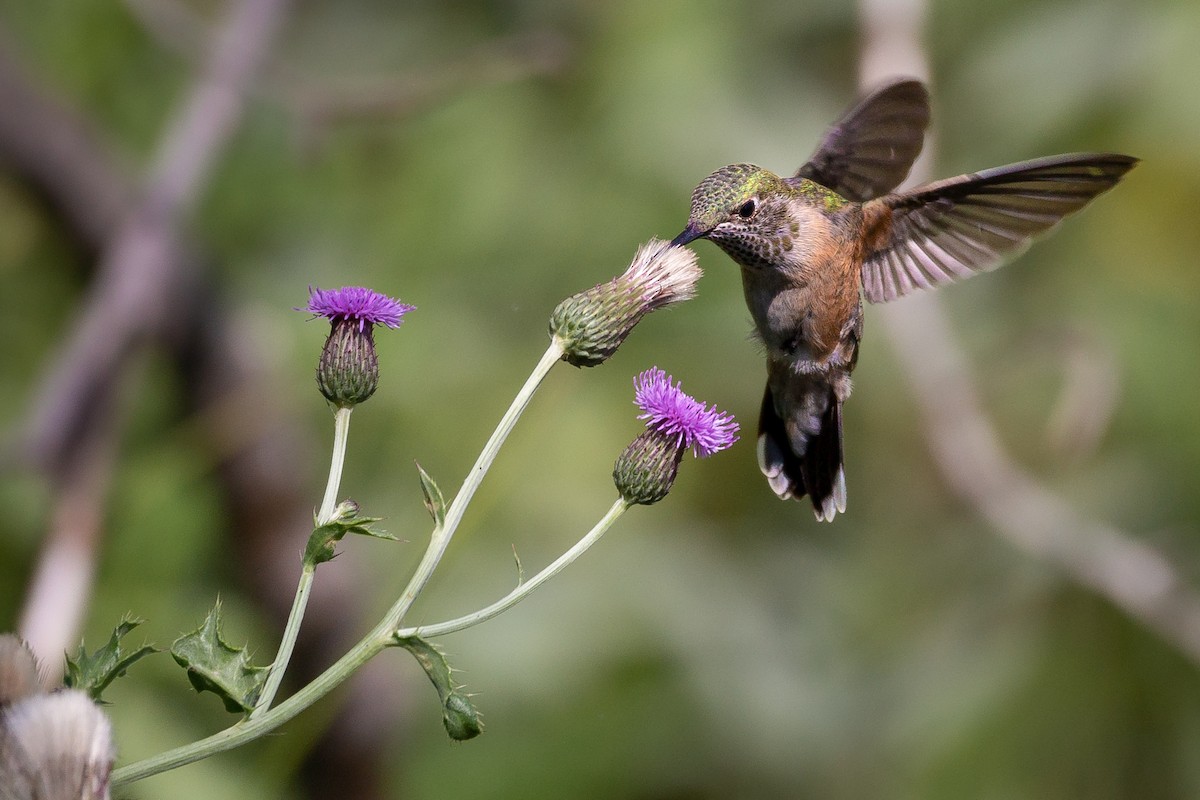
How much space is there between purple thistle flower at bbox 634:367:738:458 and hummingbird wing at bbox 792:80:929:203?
860mm

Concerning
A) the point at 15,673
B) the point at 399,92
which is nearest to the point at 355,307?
the point at 15,673

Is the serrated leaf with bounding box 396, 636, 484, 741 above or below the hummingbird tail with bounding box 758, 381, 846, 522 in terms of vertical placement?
below

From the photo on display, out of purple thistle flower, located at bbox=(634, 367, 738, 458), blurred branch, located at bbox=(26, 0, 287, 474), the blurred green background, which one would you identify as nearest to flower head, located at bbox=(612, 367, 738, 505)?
purple thistle flower, located at bbox=(634, 367, 738, 458)

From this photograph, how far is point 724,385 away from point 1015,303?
5.06ft

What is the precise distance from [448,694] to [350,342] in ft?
1.72

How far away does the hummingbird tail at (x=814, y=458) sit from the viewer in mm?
2703

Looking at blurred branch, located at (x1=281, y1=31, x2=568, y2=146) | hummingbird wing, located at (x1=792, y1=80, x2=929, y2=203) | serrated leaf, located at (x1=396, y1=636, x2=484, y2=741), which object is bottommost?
serrated leaf, located at (x1=396, y1=636, x2=484, y2=741)

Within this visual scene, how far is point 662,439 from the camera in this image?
1905mm

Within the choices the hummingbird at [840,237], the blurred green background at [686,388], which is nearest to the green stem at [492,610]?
the hummingbird at [840,237]

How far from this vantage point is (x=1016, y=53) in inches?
241

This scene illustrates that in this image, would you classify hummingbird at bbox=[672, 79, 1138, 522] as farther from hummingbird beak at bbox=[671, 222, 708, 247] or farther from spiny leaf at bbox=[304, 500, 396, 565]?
spiny leaf at bbox=[304, 500, 396, 565]

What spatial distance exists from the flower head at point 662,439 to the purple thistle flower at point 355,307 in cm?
40

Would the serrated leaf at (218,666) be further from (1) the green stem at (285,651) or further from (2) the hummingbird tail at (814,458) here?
(2) the hummingbird tail at (814,458)

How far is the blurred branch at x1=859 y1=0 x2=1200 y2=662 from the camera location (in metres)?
4.28
